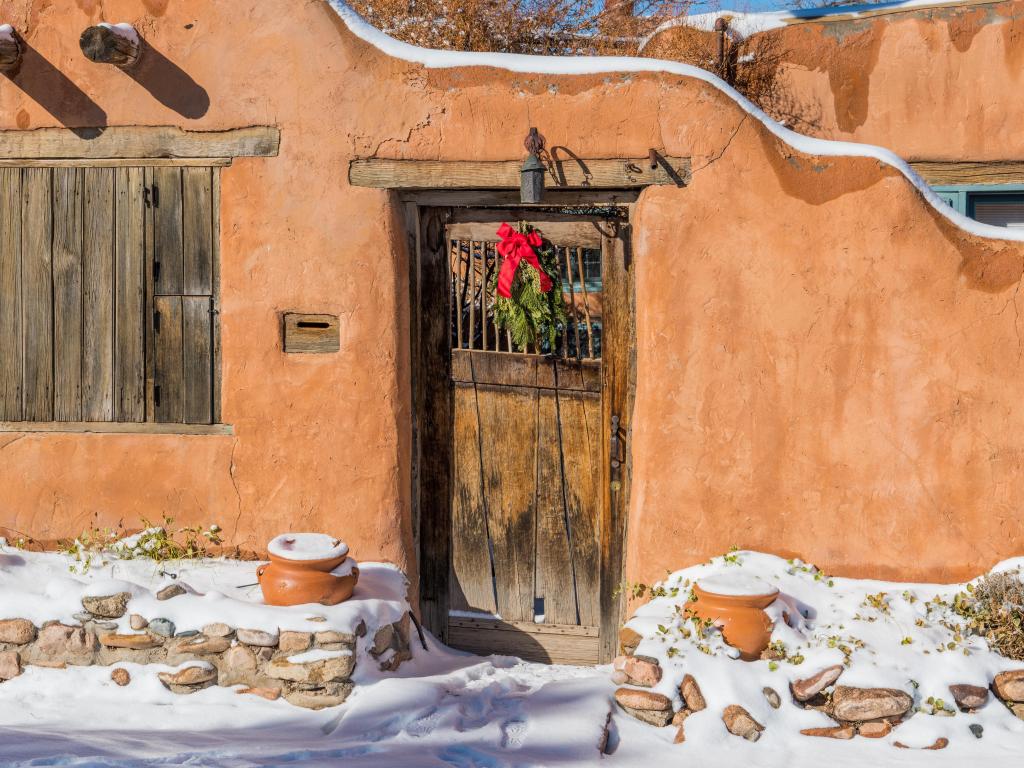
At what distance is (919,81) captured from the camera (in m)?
7.02

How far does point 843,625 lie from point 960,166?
4.14m

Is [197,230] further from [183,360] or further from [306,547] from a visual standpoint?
[306,547]

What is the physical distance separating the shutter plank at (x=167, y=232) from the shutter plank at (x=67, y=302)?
44 cm

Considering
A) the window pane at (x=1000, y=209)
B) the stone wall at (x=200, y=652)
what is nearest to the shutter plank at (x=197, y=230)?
the stone wall at (x=200, y=652)

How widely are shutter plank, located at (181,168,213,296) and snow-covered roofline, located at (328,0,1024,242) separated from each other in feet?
3.75

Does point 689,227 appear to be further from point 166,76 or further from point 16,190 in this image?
point 16,190

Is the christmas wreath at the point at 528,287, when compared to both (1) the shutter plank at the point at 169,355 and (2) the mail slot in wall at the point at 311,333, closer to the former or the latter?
(2) the mail slot in wall at the point at 311,333

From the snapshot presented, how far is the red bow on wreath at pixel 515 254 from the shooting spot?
5.02 metres

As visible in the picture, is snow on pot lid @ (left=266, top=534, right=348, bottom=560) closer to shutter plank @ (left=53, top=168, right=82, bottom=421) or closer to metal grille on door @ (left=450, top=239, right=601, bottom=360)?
metal grille on door @ (left=450, top=239, right=601, bottom=360)

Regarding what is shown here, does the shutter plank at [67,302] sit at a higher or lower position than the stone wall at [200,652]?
higher

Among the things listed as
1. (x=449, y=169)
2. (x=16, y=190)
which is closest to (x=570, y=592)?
(x=449, y=169)

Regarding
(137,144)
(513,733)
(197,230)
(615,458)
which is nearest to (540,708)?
(513,733)

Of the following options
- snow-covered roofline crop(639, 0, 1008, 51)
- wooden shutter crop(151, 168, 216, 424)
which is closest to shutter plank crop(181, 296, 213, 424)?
wooden shutter crop(151, 168, 216, 424)

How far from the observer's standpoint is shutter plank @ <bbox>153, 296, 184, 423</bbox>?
5.05 meters
